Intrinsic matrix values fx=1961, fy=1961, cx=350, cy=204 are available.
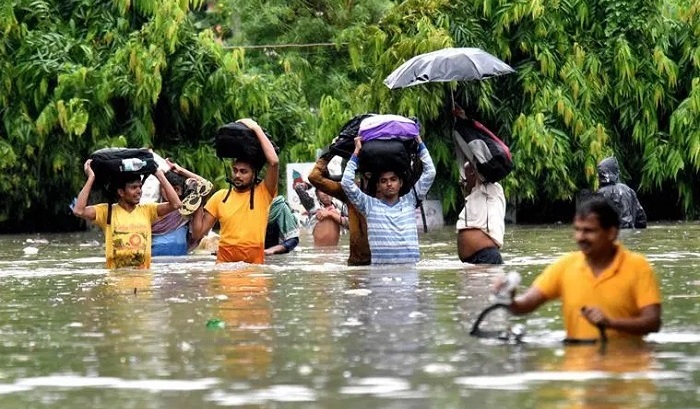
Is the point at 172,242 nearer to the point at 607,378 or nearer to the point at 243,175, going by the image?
the point at 243,175

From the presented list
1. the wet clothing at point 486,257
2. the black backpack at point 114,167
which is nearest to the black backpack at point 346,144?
the wet clothing at point 486,257

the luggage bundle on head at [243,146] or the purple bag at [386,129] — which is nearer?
the purple bag at [386,129]

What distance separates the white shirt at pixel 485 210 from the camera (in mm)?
17562

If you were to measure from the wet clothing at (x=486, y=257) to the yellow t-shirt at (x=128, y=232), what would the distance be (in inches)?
116

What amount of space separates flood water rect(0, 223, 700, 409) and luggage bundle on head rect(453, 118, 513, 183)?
2.90 ft

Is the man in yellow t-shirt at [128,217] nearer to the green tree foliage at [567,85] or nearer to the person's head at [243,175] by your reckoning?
the person's head at [243,175]

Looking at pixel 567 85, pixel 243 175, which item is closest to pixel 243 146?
pixel 243 175

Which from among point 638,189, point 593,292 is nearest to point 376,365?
point 593,292

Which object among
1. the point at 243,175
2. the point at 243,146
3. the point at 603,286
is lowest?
the point at 603,286

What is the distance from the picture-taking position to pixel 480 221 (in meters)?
17.6

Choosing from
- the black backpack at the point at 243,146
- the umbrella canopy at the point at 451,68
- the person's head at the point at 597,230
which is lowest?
the person's head at the point at 597,230

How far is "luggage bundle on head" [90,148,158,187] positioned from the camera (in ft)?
55.4

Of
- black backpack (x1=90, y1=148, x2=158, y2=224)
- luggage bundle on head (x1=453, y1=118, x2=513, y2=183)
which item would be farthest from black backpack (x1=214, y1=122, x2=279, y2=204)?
luggage bundle on head (x1=453, y1=118, x2=513, y2=183)

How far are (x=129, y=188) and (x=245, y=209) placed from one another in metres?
1.08
